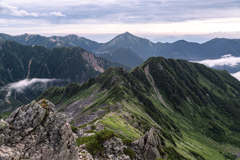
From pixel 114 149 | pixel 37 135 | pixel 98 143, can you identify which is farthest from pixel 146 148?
pixel 37 135

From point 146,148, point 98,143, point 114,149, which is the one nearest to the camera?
point 114,149

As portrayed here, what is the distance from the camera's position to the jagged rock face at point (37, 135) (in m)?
23.2

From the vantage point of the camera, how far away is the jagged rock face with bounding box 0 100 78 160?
23.2 meters

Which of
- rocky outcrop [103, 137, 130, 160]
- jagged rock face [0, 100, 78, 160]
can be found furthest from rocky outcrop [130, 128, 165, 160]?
jagged rock face [0, 100, 78, 160]

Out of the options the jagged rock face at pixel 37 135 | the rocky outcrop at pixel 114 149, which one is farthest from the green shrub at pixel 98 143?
the jagged rock face at pixel 37 135

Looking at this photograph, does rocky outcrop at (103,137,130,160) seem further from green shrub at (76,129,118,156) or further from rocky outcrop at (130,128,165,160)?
rocky outcrop at (130,128,165,160)

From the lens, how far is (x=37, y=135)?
85.3ft

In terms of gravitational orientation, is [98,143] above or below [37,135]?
below

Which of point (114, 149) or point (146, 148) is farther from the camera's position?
point (146, 148)

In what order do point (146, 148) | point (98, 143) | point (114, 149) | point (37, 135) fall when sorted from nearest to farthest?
1. point (37, 135)
2. point (114, 149)
3. point (98, 143)
4. point (146, 148)

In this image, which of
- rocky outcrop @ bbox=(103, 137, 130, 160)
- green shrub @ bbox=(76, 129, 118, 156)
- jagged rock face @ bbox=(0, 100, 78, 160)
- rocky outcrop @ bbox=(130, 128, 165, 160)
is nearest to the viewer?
jagged rock face @ bbox=(0, 100, 78, 160)

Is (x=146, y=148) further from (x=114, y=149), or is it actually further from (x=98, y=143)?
(x=98, y=143)

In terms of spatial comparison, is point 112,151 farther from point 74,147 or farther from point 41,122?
point 41,122

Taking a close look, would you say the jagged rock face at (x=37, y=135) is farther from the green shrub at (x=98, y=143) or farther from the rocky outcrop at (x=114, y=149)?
the rocky outcrop at (x=114, y=149)
